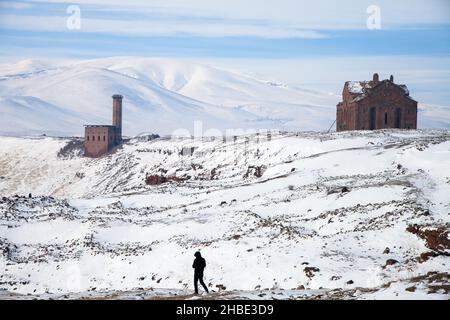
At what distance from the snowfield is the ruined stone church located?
48.4ft

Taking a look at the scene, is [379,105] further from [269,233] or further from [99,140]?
[269,233]

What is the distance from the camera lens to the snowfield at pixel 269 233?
983 inches

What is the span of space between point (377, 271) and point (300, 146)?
42462mm

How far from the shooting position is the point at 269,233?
3312cm

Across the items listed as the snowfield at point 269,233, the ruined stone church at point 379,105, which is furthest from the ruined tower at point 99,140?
the snowfield at point 269,233

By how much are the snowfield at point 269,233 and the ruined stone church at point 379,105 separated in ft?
48.4

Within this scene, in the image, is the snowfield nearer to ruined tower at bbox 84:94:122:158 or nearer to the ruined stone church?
the ruined stone church

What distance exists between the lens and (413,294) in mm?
18859

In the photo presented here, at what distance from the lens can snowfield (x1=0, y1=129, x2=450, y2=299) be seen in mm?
24969

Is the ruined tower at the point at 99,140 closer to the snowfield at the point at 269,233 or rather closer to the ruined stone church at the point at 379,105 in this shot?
the ruined stone church at the point at 379,105

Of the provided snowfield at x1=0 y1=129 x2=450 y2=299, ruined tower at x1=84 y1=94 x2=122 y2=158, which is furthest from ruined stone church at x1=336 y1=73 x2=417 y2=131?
ruined tower at x1=84 y1=94 x2=122 y2=158

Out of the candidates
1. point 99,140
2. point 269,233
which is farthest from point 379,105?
point 269,233

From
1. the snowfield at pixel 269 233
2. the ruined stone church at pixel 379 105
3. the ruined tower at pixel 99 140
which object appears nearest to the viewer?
the snowfield at pixel 269 233

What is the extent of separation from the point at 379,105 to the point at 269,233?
50904mm
